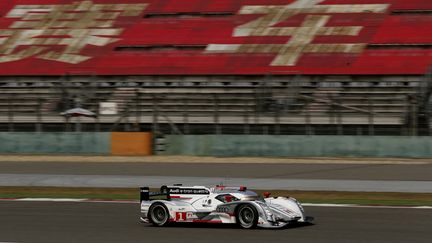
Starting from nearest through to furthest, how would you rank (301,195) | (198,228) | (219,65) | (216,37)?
(198,228), (301,195), (219,65), (216,37)

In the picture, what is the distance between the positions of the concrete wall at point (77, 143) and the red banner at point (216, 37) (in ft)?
33.9

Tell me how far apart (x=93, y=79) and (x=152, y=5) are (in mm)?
8163

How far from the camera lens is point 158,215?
1264 centimetres

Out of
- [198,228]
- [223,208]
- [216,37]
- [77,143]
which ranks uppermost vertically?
[216,37]

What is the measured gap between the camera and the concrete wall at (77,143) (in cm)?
3256

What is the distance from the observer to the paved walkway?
19.6 metres

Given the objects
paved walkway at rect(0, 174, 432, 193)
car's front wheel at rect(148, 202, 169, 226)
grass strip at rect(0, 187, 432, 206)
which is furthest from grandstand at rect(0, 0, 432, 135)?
car's front wheel at rect(148, 202, 169, 226)

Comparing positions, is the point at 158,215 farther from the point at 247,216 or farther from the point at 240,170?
the point at 240,170

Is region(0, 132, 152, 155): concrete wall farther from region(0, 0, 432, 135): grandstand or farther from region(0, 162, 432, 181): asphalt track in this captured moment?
region(0, 162, 432, 181): asphalt track

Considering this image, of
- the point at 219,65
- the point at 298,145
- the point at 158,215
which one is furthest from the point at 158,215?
the point at 219,65

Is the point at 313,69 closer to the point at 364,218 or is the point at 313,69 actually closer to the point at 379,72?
the point at 379,72

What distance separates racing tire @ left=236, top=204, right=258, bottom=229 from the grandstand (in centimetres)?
1965

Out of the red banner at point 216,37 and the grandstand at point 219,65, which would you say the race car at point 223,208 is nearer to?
the grandstand at point 219,65

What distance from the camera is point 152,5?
49.1 m
